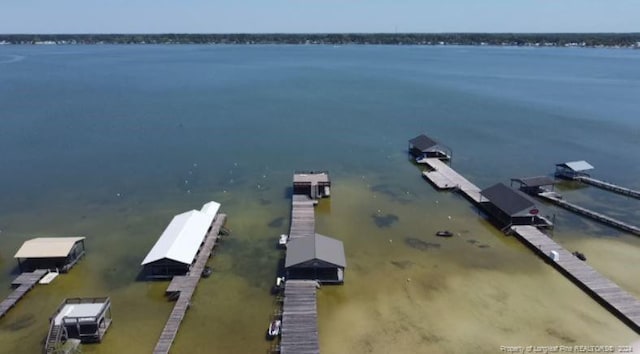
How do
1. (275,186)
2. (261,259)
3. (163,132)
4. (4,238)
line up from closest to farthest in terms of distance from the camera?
(261,259), (4,238), (275,186), (163,132)

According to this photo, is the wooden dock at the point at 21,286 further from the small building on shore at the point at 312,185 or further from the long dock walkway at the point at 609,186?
the long dock walkway at the point at 609,186

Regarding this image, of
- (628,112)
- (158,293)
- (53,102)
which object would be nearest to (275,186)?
(158,293)

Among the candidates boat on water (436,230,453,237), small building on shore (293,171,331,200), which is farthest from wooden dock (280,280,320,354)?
small building on shore (293,171,331,200)

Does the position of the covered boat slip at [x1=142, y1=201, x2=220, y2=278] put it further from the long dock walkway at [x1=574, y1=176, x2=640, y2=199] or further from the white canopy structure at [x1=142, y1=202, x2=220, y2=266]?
the long dock walkway at [x1=574, y1=176, x2=640, y2=199]

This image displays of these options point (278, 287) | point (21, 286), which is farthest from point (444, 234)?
point (21, 286)

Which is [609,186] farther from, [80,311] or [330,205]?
[80,311]

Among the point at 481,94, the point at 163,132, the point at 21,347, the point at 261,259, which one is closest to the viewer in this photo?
the point at 21,347

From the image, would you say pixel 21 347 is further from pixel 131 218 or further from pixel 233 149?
pixel 233 149
